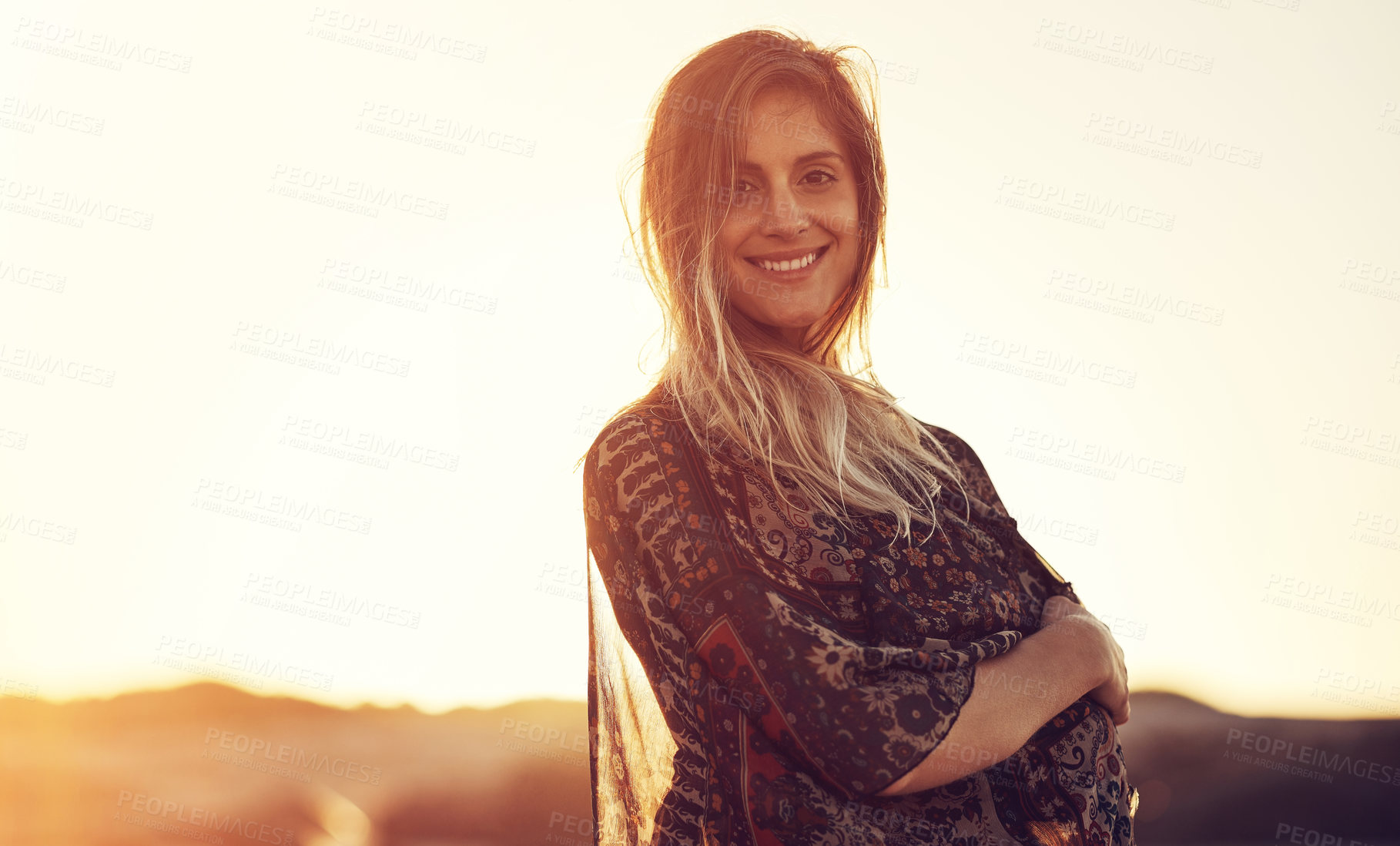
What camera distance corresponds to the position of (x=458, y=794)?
4148 millimetres

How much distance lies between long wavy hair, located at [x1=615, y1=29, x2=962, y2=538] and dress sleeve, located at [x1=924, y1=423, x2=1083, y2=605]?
0.10 m

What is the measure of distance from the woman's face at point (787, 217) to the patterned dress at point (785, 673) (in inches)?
14.6

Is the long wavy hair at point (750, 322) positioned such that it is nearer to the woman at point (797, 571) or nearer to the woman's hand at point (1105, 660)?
the woman at point (797, 571)

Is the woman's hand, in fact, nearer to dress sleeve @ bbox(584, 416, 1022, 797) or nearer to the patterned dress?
the patterned dress

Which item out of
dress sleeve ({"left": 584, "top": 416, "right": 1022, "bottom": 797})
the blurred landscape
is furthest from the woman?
the blurred landscape

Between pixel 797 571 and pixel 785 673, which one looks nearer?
pixel 785 673

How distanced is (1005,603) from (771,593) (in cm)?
52

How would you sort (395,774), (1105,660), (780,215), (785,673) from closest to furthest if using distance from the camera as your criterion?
(785,673)
(1105,660)
(780,215)
(395,774)

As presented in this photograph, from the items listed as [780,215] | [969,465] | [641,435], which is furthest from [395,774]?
[780,215]

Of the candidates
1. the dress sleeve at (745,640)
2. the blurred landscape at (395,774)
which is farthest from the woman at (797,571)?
the blurred landscape at (395,774)

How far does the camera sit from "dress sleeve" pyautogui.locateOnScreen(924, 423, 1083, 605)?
5.17ft

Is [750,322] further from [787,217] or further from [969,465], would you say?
[969,465]

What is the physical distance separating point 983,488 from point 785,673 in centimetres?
92

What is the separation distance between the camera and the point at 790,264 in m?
1.49
